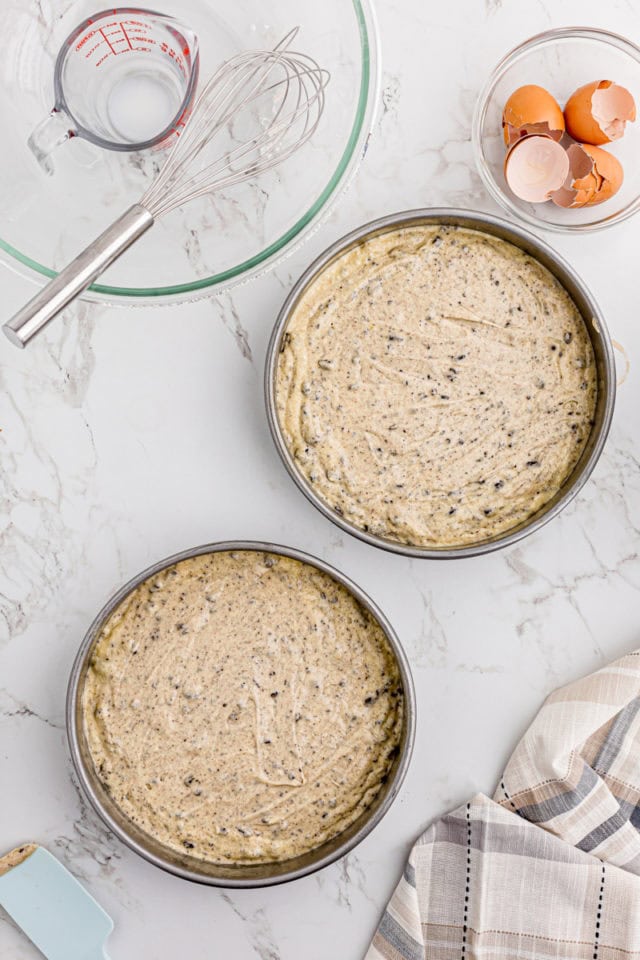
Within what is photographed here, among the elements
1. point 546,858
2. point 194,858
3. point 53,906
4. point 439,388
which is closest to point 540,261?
point 439,388

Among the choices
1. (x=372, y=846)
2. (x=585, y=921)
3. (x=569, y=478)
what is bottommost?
(x=585, y=921)

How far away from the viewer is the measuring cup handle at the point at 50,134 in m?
1.13

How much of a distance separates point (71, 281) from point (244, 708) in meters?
0.71

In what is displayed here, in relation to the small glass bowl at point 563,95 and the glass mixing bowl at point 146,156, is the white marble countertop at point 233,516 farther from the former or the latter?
the glass mixing bowl at point 146,156

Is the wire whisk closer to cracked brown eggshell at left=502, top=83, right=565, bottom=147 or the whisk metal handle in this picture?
the whisk metal handle

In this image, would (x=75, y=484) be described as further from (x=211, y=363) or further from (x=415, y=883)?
(x=415, y=883)

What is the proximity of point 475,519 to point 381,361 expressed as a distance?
0.28 metres

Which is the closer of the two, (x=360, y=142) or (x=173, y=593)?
(x=360, y=142)

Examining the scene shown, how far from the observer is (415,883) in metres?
1.45

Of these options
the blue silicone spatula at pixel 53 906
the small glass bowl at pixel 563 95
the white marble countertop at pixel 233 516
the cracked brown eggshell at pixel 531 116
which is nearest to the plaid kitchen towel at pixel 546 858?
the white marble countertop at pixel 233 516

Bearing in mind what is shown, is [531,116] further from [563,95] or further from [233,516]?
[233,516]

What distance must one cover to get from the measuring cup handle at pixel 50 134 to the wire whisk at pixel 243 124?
0.13 metres

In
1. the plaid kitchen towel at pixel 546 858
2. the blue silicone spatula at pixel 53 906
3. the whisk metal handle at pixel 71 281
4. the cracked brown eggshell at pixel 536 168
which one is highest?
the whisk metal handle at pixel 71 281

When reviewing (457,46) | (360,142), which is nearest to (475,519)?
(360,142)
